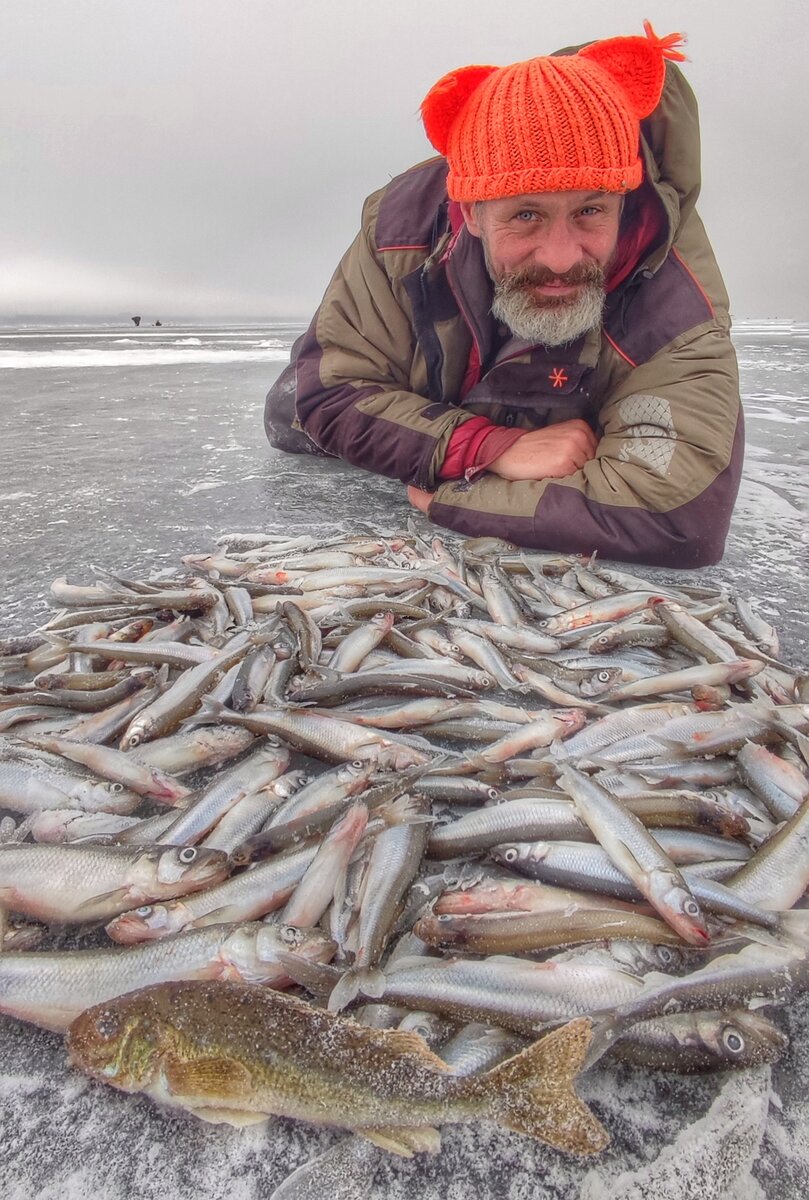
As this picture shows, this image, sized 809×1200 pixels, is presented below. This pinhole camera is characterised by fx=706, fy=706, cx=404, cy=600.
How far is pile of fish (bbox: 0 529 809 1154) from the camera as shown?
121 centimetres

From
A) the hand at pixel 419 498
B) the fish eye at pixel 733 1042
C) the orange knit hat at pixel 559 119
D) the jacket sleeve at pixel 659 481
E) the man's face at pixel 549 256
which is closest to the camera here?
the fish eye at pixel 733 1042

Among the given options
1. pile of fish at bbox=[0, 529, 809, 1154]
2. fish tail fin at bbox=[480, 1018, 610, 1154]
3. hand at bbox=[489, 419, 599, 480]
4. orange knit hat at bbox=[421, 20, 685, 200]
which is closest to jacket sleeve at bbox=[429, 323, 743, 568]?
hand at bbox=[489, 419, 599, 480]

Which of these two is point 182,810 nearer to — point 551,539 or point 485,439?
point 551,539

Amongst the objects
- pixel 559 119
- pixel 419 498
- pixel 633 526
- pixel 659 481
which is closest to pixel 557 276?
pixel 559 119

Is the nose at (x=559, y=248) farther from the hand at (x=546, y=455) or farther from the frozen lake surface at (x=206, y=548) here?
the frozen lake surface at (x=206, y=548)

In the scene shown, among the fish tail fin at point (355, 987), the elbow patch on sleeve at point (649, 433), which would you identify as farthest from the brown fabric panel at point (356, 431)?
the fish tail fin at point (355, 987)

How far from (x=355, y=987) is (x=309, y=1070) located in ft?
0.53

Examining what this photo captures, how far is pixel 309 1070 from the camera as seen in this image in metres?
1.17

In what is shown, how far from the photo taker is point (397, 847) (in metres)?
1.66

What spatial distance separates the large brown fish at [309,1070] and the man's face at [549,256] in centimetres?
328

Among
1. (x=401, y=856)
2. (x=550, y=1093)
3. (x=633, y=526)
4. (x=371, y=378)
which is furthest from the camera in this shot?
(x=371, y=378)

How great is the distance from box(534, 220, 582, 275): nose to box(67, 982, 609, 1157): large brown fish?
129 inches

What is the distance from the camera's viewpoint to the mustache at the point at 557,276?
348 centimetres

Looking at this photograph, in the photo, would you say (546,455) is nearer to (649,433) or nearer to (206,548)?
(649,433)
